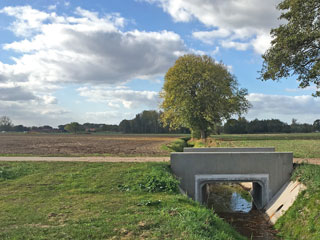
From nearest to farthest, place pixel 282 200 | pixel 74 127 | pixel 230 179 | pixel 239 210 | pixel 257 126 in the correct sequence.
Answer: pixel 282 200 → pixel 230 179 → pixel 239 210 → pixel 257 126 → pixel 74 127

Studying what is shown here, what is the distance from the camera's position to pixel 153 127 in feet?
458

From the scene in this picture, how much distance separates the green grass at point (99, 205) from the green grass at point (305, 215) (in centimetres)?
311

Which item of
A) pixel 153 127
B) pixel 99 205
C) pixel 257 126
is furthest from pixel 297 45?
pixel 153 127

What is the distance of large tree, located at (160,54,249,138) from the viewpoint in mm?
40688

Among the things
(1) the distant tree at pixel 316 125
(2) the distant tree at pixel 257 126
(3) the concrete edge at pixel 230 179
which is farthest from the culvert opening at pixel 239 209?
(1) the distant tree at pixel 316 125

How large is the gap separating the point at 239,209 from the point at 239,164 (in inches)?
117

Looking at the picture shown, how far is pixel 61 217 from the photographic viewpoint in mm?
9492

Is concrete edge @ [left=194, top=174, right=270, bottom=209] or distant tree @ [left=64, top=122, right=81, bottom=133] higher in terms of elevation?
distant tree @ [left=64, top=122, right=81, bottom=133]

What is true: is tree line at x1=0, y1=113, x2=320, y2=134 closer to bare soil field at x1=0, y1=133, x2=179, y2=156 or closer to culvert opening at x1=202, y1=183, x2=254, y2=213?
bare soil field at x1=0, y1=133, x2=179, y2=156

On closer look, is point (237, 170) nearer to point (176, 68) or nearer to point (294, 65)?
point (294, 65)

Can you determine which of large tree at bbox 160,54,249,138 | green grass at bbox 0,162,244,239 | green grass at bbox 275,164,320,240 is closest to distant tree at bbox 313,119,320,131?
large tree at bbox 160,54,249,138

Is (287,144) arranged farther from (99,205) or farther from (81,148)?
(99,205)

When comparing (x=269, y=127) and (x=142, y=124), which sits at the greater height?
(x=142, y=124)

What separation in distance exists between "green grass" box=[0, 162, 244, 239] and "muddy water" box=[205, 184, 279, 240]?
10.4 feet
